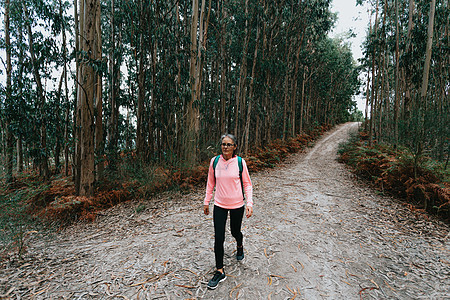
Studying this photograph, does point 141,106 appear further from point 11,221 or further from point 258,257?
point 258,257

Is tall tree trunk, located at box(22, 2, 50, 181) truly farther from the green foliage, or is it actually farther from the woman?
the woman

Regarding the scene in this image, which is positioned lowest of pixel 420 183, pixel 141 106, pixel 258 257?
pixel 258 257

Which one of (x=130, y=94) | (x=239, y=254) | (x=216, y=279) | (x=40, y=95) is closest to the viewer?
(x=216, y=279)

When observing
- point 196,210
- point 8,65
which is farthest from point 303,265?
point 8,65

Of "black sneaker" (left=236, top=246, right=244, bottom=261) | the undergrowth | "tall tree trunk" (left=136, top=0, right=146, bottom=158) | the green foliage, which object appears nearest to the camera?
"black sneaker" (left=236, top=246, right=244, bottom=261)

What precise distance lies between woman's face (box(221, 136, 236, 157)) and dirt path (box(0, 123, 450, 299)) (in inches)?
57.9

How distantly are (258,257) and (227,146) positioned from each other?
1643 millimetres

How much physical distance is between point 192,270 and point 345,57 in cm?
2943

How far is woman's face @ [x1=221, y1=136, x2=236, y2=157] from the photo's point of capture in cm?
243

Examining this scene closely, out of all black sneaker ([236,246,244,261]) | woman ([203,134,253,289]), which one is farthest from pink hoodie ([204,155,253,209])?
black sneaker ([236,246,244,261])

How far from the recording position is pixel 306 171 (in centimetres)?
871

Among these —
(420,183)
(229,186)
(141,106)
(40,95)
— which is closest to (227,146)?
(229,186)

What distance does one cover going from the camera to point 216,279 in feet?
7.83

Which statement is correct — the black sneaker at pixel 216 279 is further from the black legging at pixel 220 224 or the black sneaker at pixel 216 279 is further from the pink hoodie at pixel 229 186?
the pink hoodie at pixel 229 186
